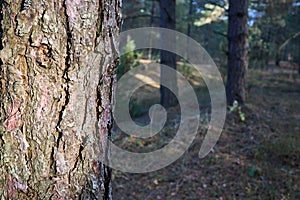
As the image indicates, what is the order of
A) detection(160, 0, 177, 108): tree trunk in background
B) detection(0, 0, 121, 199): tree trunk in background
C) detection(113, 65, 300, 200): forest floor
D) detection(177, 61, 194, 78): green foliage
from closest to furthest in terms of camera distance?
1. detection(0, 0, 121, 199): tree trunk in background
2. detection(113, 65, 300, 200): forest floor
3. detection(160, 0, 177, 108): tree trunk in background
4. detection(177, 61, 194, 78): green foliage

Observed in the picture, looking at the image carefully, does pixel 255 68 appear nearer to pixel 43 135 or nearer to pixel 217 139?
pixel 217 139

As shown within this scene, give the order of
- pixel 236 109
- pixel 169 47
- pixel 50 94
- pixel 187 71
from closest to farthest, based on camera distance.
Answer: pixel 50 94 → pixel 236 109 → pixel 169 47 → pixel 187 71

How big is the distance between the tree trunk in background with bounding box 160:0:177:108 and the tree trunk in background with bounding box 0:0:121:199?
6.61 meters

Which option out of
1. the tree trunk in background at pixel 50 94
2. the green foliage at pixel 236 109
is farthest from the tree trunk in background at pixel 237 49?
the tree trunk in background at pixel 50 94

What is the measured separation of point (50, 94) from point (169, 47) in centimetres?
699

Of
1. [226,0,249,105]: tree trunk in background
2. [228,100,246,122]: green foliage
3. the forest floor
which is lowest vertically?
the forest floor

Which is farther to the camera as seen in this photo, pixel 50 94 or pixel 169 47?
pixel 169 47

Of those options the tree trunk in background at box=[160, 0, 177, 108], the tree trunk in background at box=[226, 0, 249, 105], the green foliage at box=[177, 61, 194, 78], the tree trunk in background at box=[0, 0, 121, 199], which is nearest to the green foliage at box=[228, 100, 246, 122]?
the tree trunk in background at box=[226, 0, 249, 105]

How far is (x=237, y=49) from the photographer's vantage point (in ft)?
19.0

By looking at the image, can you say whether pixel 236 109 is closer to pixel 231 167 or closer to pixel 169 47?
pixel 231 167

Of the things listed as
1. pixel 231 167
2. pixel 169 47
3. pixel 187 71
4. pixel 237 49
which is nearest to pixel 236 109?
pixel 237 49

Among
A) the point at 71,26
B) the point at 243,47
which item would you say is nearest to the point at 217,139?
the point at 243,47

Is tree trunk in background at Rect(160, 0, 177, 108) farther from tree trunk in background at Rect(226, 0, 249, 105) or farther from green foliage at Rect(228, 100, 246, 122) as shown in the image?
green foliage at Rect(228, 100, 246, 122)

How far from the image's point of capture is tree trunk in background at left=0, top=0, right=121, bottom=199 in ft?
3.01
